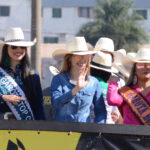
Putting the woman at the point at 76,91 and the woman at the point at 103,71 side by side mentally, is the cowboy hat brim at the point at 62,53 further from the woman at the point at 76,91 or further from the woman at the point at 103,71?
the woman at the point at 103,71

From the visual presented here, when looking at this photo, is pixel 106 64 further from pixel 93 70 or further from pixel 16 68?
pixel 16 68

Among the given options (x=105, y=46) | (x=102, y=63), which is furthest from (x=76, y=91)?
(x=105, y=46)

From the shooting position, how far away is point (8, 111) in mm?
5004

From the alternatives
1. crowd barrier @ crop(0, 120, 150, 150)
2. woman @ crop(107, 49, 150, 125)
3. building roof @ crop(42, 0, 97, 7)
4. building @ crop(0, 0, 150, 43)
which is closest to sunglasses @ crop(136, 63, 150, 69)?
woman @ crop(107, 49, 150, 125)

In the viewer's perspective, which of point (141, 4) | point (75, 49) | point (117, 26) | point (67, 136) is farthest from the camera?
point (141, 4)

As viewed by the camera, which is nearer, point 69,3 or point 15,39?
point 15,39

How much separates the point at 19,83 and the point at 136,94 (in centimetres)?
118

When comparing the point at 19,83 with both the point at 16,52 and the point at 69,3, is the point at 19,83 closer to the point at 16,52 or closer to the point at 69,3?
the point at 16,52

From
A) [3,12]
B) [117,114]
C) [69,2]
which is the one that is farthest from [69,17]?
[117,114]

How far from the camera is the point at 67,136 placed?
4.17 m

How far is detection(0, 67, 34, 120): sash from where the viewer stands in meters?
4.93

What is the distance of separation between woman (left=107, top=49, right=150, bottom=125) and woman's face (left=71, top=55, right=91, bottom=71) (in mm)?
319

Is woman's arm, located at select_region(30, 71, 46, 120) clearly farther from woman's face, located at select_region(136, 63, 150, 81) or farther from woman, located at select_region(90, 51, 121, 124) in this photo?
woman's face, located at select_region(136, 63, 150, 81)

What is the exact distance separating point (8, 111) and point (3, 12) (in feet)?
173
